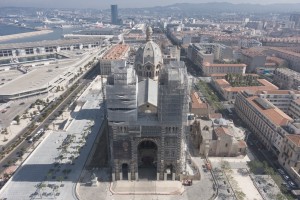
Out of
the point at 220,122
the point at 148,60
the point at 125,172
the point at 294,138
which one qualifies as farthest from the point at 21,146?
the point at 294,138

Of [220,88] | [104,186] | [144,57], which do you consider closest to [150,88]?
[144,57]

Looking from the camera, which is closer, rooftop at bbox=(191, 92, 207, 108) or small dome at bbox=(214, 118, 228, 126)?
small dome at bbox=(214, 118, 228, 126)

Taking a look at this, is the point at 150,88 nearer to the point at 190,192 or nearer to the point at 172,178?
the point at 172,178

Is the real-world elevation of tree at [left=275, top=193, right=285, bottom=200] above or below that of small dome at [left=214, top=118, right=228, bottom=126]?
below

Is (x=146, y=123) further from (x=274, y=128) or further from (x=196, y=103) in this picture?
(x=274, y=128)

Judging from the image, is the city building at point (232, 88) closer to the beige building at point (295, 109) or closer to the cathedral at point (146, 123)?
the beige building at point (295, 109)

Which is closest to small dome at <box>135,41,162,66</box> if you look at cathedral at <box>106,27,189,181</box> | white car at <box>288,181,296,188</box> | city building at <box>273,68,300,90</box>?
cathedral at <box>106,27,189,181</box>

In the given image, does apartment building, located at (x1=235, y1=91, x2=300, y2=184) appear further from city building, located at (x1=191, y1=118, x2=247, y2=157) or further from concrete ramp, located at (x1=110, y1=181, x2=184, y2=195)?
concrete ramp, located at (x1=110, y1=181, x2=184, y2=195)
